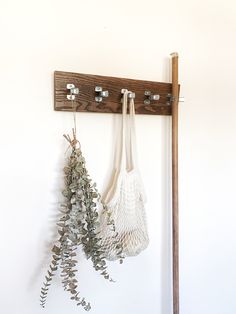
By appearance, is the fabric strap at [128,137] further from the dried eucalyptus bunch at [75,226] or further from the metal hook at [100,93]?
the dried eucalyptus bunch at [75,226]

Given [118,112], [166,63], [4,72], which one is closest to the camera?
[4,72]

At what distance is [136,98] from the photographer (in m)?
1.36

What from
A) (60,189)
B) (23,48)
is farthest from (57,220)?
(23,48)

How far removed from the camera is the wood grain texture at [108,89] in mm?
1198

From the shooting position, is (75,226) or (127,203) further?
(127,203)

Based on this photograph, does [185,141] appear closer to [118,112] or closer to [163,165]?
[163,165]

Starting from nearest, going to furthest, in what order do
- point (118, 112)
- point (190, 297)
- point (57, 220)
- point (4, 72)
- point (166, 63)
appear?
point (4, 72), point (57, 220), point (118, 112), point (166, 63), point (190, 297)

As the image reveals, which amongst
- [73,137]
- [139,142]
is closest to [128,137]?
[139,142]

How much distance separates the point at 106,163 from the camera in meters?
1.33

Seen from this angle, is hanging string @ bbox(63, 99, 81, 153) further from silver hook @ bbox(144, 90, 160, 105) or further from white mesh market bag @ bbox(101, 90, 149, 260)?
silver hook @ bbox(144, 90, 160, 105)

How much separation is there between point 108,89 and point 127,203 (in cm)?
44

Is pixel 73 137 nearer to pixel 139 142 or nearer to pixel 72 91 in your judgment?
pixel 72 91

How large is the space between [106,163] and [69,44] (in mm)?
465

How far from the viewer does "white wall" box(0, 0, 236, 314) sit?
3.77 ft
